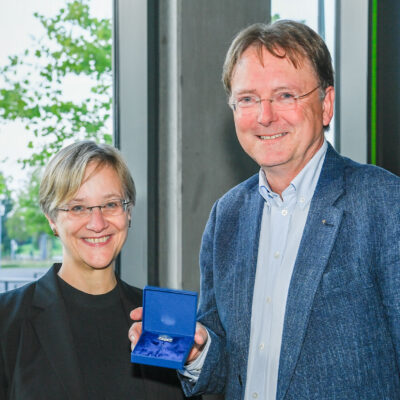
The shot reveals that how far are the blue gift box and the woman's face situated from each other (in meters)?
0.32

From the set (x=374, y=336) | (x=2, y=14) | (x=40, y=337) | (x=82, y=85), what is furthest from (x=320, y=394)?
(x=2, y=14)

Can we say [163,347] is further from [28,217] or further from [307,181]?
[28,217]

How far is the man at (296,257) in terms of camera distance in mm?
1429

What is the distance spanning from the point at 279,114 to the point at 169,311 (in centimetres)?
65

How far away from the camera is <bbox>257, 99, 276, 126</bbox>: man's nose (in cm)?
155

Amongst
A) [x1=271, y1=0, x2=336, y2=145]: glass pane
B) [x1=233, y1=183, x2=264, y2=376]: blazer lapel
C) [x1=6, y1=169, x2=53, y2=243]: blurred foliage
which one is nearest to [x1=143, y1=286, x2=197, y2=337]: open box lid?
[x1=233, y1=183, x2=264, y2=376]: blazer lapel

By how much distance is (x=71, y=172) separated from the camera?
1.76m

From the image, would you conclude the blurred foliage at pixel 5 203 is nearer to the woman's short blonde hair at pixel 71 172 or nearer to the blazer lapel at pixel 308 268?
the woman's short blonde hair at pixel 71 172

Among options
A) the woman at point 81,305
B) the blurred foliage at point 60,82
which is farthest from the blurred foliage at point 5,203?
the woman at point 81,305

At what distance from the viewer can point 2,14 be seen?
2070 mm

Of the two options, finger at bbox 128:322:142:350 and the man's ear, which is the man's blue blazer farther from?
finger at bbox 128:322:142:350

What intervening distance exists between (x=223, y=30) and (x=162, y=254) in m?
1.06

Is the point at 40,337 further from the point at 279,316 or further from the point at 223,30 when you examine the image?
the point at 223,30

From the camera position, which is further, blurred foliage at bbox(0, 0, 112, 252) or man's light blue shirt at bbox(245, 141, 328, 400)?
blurred foliage at bbox(0, 0, 112, 252)
